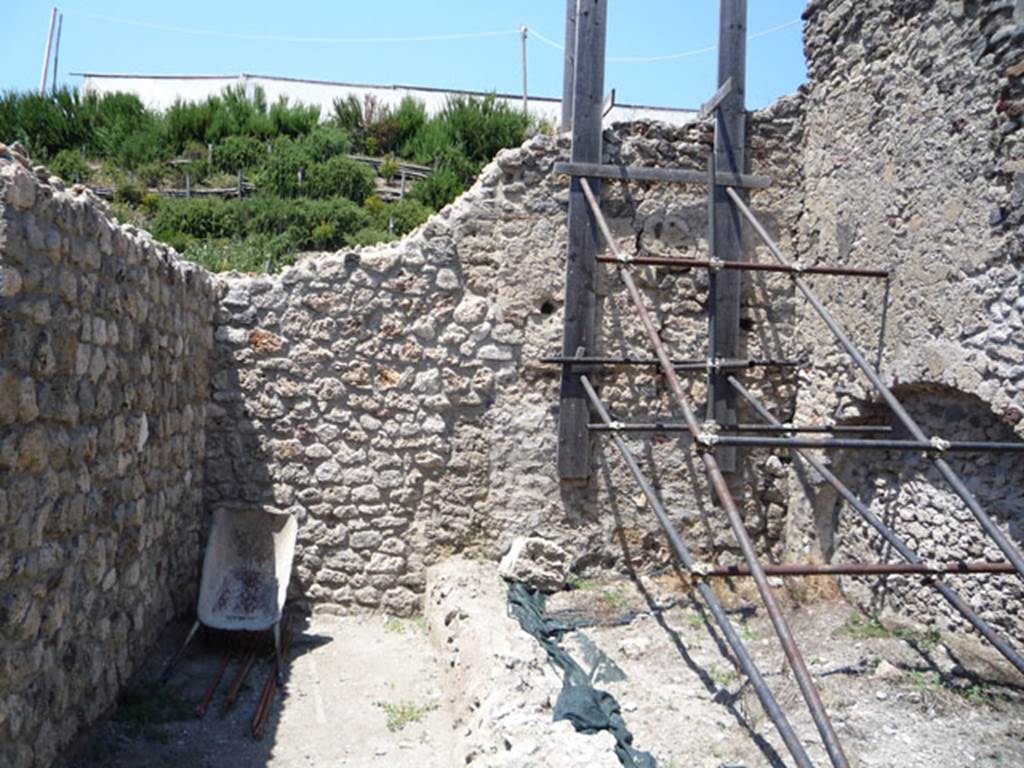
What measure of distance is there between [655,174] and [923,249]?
1.69 metres

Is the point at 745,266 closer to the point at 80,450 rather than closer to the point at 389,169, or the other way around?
the point at 80,450

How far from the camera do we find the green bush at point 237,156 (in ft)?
50.3

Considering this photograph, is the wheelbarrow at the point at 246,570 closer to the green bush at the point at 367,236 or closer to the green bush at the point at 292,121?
the green bush at the point at 367,236

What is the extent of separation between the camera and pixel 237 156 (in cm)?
1537

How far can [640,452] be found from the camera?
17.7ft

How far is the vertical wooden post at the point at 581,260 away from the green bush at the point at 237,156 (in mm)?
11244

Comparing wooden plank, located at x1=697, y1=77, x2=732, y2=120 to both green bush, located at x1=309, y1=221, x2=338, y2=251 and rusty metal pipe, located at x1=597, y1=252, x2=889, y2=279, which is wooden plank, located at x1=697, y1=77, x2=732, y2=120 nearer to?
rusty metal pipe, located at x1=597, y1=252, x2=889, y2=279

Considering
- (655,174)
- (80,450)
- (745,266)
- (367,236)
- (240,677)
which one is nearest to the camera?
(80,450)

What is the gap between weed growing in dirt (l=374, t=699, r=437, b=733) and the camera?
419 centimetres

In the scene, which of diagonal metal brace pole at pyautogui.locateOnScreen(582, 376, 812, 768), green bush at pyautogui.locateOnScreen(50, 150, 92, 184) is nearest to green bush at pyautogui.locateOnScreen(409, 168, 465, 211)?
green bush at pyautogui.locateOnScreen(50, 150, 92, 184)

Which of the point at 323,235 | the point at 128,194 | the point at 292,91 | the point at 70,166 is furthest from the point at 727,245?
the point at 292,91

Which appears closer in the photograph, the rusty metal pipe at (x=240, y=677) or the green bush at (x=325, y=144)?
the rusty metal pipe at (x=240, y=677)

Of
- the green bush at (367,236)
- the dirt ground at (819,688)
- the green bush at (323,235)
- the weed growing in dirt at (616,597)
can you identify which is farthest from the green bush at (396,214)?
the dirt ground at (819,688)

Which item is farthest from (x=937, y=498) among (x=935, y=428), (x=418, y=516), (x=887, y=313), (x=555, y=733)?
(x=418, y=516)
